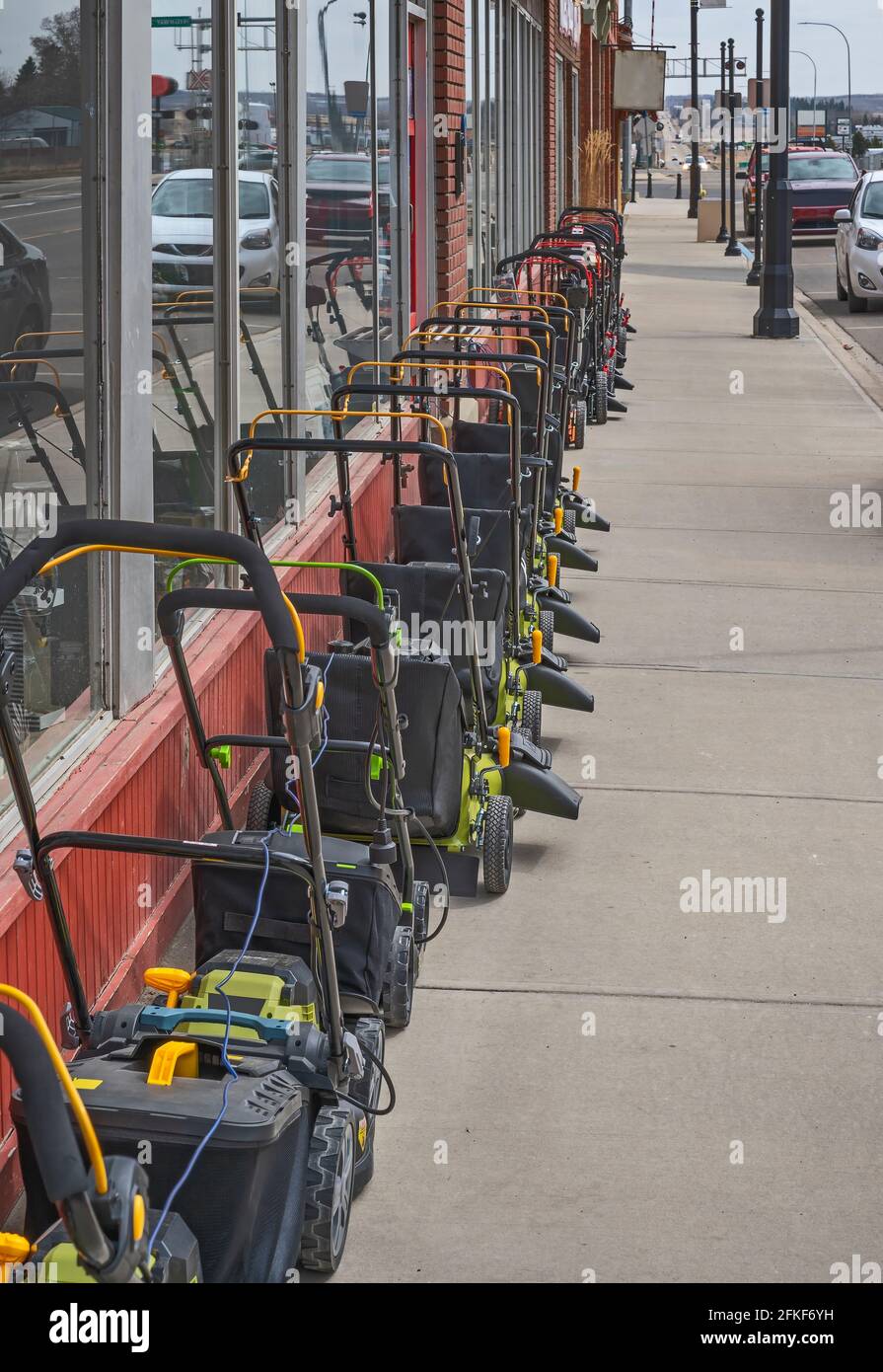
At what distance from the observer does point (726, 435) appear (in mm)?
14125

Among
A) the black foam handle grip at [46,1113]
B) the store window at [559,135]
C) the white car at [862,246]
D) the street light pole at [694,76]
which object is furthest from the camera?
the street light pole at [694,76]

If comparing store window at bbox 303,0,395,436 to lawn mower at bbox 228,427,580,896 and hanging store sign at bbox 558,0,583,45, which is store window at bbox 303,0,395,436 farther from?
hanging store sign at bbox 558,0,583,45

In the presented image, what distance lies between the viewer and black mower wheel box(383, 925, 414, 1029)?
4.38 meters

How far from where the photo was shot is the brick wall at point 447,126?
10969 millimetres

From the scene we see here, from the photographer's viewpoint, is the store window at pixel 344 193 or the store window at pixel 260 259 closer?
the store window at pixel 260 259

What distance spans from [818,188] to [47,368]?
3331 cm

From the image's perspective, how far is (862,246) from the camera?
74.1 ft

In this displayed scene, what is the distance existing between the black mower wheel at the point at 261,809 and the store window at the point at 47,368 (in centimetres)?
73

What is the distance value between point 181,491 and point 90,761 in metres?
1.40

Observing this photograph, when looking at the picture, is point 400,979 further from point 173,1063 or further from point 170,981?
point 173,1063

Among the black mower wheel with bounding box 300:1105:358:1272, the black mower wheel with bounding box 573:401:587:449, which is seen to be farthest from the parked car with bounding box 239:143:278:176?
the black mower wheel with bounding box 573:401:587:449

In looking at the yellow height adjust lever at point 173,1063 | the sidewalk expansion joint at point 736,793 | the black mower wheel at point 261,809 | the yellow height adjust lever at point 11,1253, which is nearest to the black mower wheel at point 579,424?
the sidewalk expansion joint at point 736,793

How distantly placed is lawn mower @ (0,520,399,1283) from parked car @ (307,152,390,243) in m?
4.22

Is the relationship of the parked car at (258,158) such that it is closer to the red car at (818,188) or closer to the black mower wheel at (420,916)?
the black mower wheel at (420,916)
